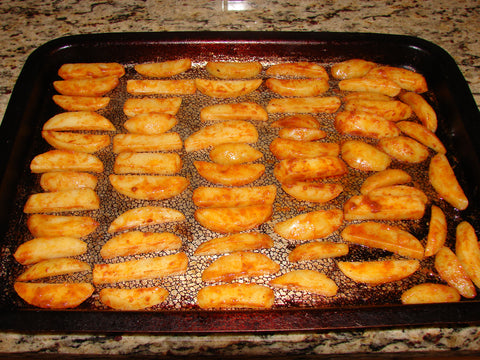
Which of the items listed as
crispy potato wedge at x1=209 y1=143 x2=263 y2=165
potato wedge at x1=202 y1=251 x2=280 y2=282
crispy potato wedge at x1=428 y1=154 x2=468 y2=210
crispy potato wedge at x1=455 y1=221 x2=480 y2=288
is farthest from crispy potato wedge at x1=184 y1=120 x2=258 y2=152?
crispy potato wedge at x1=455 y1=221 x2=480 y2=288

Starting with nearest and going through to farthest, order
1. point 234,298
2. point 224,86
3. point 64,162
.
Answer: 1. point 234,298
2. point 64,162
3. point 224,86

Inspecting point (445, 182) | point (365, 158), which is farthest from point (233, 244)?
point (445, 182)

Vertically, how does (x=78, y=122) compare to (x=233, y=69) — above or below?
below

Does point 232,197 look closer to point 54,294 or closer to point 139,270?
point 139,270

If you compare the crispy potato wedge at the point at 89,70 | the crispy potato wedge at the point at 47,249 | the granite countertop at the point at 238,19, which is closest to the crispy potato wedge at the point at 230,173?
the crispy potato wedge at the point at 47,249

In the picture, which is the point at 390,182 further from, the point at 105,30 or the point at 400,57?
the point at 105,30
